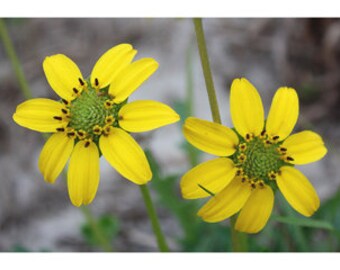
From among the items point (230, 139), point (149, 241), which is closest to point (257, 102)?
point (230, 139)

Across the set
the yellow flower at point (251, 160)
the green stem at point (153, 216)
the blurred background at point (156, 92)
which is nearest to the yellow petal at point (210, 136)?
the yellow flower at point (251, 160)

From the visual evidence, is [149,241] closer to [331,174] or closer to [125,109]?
[331,174]

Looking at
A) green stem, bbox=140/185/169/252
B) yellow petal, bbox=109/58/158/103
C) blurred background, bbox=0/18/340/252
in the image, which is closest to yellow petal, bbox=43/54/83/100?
yellow petal, bbox=109/58/158/103

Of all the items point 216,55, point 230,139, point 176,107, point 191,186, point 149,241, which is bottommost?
point 191,186

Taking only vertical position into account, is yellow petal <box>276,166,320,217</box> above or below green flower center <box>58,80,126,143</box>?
below

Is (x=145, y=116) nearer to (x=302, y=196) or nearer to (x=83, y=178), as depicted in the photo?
(x=83, y=178)

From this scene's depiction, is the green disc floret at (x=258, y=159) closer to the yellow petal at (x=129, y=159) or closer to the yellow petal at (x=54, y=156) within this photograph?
the yellow petal at (x=129, y=159)

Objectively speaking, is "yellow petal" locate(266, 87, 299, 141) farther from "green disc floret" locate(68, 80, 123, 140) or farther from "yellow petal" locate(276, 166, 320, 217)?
"green disc floret" locate(68, 80, 123, 140)
